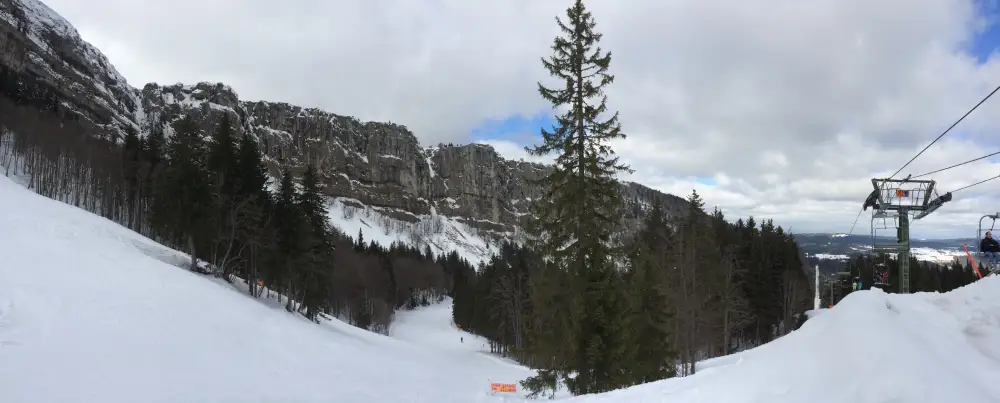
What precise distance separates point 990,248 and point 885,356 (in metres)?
11.6

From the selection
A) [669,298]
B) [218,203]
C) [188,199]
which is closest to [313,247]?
[218,203]

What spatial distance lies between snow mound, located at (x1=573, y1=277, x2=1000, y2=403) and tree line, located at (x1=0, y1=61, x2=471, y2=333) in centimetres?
2987

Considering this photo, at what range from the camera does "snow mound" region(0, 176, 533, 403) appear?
427 inches

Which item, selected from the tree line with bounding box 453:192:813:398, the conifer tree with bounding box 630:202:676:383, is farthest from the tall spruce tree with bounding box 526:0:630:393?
the conifer tree with bounding box 630:202:676:383

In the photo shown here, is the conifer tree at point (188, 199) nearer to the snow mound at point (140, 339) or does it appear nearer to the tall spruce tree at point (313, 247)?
the snow mound at point (140, 339)

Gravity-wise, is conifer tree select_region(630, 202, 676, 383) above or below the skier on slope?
below

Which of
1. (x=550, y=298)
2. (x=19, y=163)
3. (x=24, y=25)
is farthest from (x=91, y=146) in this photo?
(x=24, y=25)

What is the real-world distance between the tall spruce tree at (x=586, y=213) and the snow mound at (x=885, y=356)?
800 centimetres

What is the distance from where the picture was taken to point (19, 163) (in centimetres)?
5484

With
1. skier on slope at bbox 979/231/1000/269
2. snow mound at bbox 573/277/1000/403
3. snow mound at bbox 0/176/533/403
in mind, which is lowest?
snow mound at bbox 0/176/533/403

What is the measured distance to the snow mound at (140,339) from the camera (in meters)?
10.8

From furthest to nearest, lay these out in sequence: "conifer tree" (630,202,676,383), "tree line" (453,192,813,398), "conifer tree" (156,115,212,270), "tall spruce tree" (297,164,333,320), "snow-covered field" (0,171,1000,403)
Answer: "tall spruce tree" (297,164,333,320) → "conifer tree" (156,115,212,270) → "conifer tree" (630,202,676,383) → "tree line" (453,192,813,398) → "snow-covered field" (0,171,1000,403)

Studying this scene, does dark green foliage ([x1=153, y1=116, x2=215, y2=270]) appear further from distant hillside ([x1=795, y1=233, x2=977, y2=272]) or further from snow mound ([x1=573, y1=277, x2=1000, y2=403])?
distant hillside ([x1=795, y1=233, x2=977, y2=272])

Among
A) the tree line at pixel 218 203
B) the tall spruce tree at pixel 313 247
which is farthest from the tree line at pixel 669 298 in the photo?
the tree line at pixel 218 203
